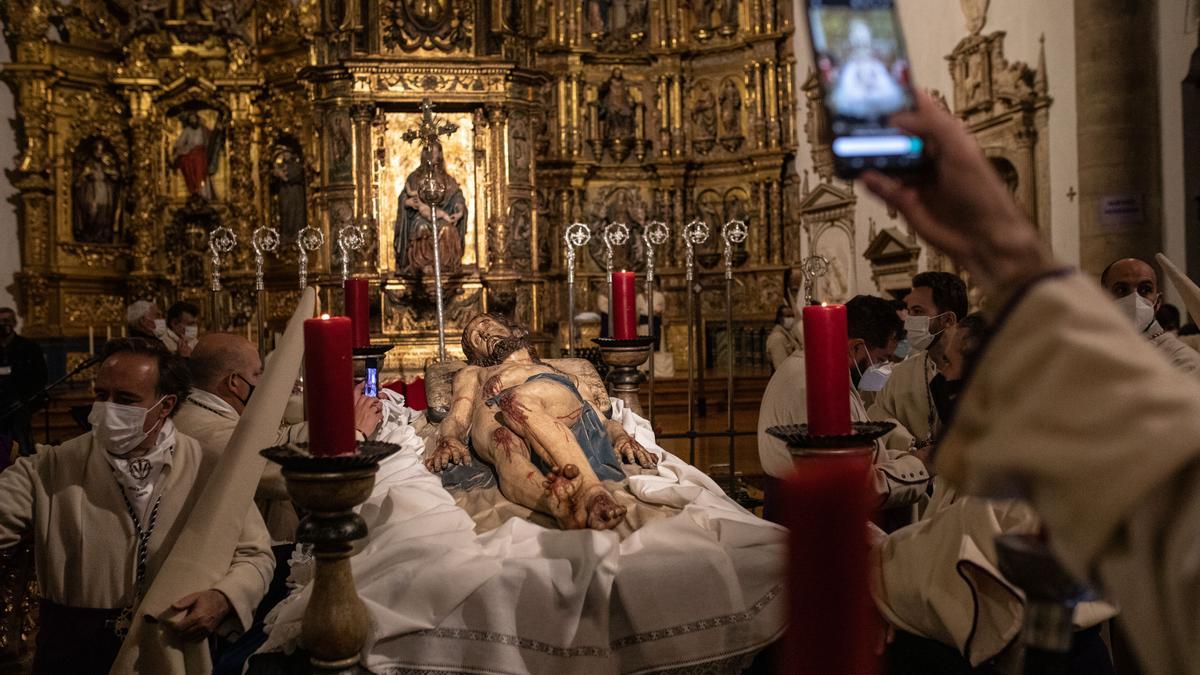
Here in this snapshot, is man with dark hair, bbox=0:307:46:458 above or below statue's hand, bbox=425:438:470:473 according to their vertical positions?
above

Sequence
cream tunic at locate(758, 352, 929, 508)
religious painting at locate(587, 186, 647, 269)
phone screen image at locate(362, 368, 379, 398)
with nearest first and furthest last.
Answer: cream tunic at locate(758, 352, 929, 508), phone screen image at locate(362, 368, 379, 398), religious painting at locate(587, 186, 647, 269)

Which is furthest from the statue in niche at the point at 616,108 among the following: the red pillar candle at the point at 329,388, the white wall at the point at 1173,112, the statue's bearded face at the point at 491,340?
the red pillar candle at the point at 329,388

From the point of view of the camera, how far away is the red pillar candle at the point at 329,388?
2.18 meters

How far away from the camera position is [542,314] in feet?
44.5

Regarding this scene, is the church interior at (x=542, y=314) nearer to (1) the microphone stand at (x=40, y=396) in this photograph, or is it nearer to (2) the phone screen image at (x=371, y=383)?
(2) the phone screen image at (x=371, y=383)

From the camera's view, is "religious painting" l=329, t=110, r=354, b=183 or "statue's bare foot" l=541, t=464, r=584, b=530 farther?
"religious painting" l=329, t=110, r=354, b=183

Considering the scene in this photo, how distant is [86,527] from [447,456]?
166 centimetres

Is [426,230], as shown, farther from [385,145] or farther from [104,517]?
[104,517]

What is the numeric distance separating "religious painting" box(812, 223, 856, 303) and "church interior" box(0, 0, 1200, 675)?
76 mm

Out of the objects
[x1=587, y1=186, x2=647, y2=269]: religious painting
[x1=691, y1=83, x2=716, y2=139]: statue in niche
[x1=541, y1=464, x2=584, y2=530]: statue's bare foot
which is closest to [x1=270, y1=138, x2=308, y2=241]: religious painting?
[x1=587, y1=186, x2=647, y2=269]: religious painting

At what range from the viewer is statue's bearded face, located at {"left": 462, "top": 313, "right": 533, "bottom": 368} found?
5484 millimetres

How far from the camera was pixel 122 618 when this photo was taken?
3219 mm

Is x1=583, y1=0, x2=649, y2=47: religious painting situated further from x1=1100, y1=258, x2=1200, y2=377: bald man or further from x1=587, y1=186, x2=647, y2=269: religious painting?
x1=1100, y1=258, x2=1200, y2=377: bald man

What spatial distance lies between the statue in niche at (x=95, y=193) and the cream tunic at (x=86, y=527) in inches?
556
